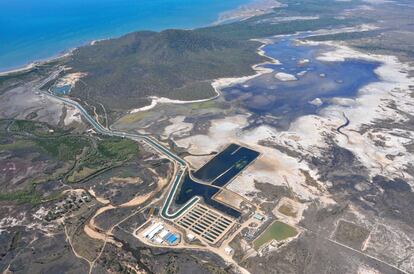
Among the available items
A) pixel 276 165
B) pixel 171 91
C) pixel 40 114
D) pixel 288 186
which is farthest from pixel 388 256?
pixel 40 114

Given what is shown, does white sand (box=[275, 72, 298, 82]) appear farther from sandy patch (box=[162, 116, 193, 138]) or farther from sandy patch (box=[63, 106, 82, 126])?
sandy patch (box=[63, 106, 82, 126])

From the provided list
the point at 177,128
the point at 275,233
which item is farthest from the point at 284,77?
the point at 275,233

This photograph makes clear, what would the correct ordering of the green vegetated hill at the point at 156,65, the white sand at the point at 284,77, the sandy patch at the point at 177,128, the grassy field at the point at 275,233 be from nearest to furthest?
the grassy field at the point at 275,233 → the sandy patch at the point at 177,128 → the green vegetated hill at the point at 156,65 → the white sand at the point at 284,77

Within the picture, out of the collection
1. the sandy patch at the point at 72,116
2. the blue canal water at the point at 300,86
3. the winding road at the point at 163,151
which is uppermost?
the sandy patch at the point at 72,116

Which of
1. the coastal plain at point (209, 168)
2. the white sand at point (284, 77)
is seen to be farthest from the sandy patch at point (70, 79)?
the white sand at point (284, 77)

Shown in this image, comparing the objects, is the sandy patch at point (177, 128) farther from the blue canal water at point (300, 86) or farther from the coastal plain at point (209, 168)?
the blue canal water at point (300, 86)

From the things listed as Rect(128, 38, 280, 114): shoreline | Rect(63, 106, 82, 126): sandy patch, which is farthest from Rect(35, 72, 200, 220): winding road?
Rect(128, 38, 280, 114): shoreline

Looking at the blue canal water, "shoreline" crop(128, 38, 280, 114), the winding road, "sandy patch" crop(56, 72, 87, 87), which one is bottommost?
the blue canal water
